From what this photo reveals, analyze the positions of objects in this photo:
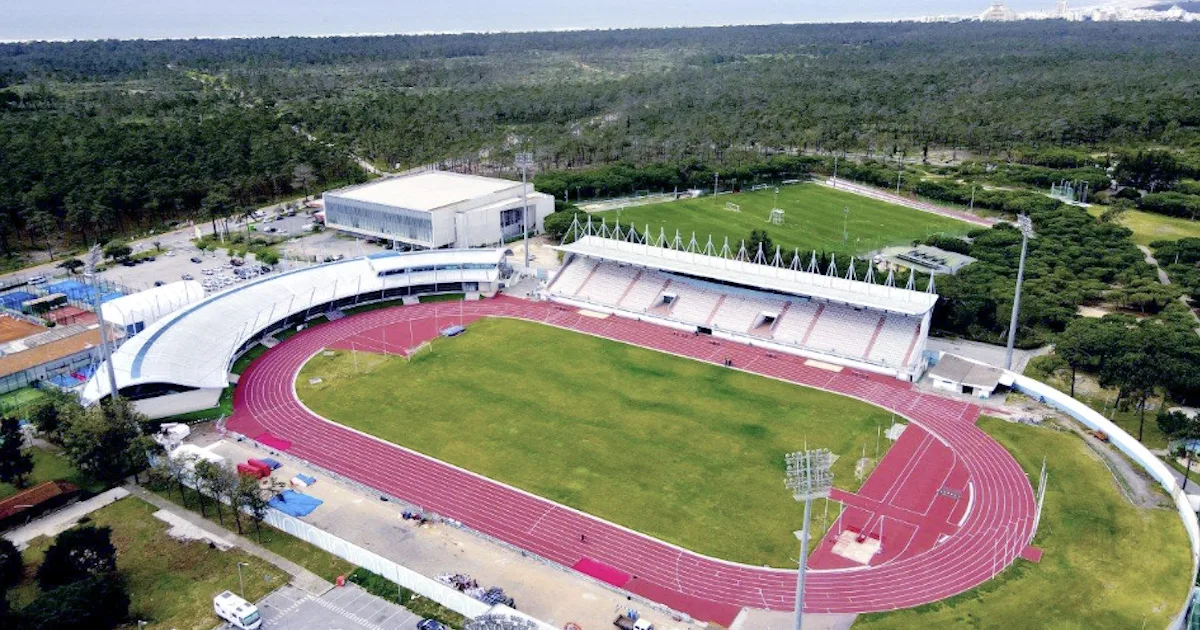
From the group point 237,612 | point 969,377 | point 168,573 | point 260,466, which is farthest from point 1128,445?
point 168,573

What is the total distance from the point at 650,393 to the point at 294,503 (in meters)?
23.8

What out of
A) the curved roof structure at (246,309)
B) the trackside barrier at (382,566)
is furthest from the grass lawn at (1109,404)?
the curved roof structure at (246,309)

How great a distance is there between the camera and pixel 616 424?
52.2 metres

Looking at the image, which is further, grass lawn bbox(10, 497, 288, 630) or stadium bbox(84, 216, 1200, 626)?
stadium bbox(84, 216, 1200, 626)

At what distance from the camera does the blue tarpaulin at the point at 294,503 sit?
42.3 m

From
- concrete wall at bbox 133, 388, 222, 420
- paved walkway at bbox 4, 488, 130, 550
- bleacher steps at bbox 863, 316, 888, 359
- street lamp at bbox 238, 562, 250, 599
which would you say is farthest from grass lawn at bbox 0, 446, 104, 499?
bleacher steps at bbox 863, 316, 888, 359

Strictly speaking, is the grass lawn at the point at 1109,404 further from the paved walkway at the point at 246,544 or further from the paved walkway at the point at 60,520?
the paved walkway at the point at 60,520

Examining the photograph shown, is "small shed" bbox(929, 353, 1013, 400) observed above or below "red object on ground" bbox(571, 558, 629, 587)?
above

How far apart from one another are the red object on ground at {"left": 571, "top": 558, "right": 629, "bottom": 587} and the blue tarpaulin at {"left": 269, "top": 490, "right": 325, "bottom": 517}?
14.3 m

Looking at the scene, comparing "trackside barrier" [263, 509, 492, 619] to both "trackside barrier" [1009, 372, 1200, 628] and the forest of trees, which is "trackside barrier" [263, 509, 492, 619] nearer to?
"trackside barrier" [1009, 372, 1200, 628]

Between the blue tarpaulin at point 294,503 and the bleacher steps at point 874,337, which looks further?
the bleacher steps at point 874,337

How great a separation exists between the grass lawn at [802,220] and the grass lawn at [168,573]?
60452mm

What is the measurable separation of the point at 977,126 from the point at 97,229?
123218mm

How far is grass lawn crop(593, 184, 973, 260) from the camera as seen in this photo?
91.1m
